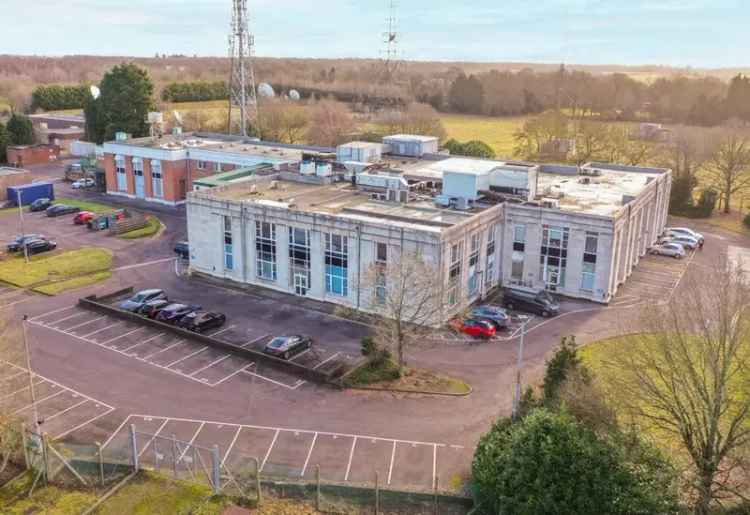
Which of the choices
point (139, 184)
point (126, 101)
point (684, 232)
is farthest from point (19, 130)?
point (684, 232)

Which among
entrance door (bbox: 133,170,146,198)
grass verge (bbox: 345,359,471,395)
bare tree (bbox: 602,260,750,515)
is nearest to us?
bare tree (bbox: 602,260,750,515)

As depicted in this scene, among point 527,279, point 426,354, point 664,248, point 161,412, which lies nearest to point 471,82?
point 664,248

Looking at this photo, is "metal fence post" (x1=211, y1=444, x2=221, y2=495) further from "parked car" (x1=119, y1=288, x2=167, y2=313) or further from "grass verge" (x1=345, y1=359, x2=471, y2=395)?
"parked car" (x1=119, y1=288, x2=167, y2=313)

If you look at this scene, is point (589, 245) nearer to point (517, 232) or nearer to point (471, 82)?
point (517, 232)

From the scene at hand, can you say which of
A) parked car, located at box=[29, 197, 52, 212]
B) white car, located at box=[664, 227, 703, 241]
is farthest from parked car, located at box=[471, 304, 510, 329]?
parked car, located at box=[29, 197, 52, 212]

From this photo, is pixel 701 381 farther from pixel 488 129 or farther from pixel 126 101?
pixel 488 129
